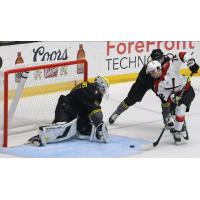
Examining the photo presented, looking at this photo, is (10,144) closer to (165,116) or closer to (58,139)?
(58,139)

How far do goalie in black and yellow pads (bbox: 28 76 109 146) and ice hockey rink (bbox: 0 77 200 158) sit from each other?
304mm

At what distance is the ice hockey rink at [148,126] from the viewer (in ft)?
26.8

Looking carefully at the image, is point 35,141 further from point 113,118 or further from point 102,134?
point 113,118

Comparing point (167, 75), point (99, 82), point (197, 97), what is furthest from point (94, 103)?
point (197, 97)

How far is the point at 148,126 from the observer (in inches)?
360

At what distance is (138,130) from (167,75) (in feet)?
2.66

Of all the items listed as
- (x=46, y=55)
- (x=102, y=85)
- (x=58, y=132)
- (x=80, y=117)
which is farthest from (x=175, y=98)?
(x=46, y=55)

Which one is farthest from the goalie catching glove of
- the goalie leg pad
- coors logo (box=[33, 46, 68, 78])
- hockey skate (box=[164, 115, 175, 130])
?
coors logo (box=[33, 46, 68, 78])

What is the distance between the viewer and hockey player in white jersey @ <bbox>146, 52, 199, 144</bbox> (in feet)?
27.3

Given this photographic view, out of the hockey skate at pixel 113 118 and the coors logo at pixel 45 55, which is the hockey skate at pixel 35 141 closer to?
the hockey skate at pixel 113 118

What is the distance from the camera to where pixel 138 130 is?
8.97 metres

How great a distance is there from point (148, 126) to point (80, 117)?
40.0 inches

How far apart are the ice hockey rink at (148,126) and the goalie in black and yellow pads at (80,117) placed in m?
0.30

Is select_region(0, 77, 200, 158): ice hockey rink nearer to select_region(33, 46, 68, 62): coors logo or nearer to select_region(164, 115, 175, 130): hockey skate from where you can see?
select_region(164, 115, 175, 130): hockey skate
